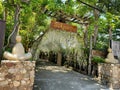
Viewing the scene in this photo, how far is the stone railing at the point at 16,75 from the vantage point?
443cm

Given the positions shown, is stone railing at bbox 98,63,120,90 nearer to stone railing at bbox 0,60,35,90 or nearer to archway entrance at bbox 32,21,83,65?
archway entrance at bbox 32,21,83,65

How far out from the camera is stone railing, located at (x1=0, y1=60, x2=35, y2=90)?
175 inches

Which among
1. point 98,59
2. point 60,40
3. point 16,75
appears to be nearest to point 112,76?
point 98,59

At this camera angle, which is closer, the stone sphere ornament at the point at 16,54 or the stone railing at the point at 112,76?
the stone sphere ornament at the point at 16,54

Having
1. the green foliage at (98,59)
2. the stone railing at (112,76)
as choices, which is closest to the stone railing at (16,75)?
the stone railing at (112,76)

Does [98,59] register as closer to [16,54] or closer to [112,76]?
[112,76]

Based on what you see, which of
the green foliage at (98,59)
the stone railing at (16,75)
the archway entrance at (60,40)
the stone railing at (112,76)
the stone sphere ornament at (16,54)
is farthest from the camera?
the archway entrance at (60,40)

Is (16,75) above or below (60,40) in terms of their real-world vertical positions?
below

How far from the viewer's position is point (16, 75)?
455 cm

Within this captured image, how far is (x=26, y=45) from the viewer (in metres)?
9.35

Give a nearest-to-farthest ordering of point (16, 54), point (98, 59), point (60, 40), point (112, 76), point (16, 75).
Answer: point (16, 75), point (16, 54), point (112, 76), point (98, 59), point (60, 40)

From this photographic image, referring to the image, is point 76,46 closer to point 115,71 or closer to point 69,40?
point 69,40

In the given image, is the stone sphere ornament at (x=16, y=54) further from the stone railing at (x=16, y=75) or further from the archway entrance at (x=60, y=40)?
the archway entrance at (x=60, y=40)

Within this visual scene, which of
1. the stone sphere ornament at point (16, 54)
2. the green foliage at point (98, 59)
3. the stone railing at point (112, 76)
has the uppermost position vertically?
the stone sphere ornament at point (16, 54)
